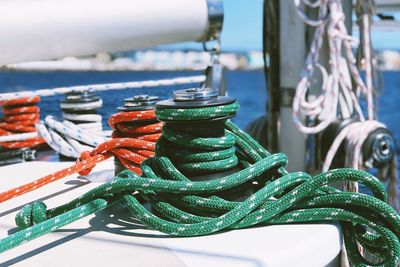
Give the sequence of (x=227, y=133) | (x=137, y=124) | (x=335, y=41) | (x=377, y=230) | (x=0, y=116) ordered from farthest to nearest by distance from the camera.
Result: (x=335, y=41)
(x=0, y=116)
(x=137, y=124)
(x=227, y=133)
(x=377, y=230)

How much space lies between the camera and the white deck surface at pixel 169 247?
0.74m

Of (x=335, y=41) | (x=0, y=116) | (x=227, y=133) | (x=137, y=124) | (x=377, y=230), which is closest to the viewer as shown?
(x=377, y=230)

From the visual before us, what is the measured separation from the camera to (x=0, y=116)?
6.60 feet

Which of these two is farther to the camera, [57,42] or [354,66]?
[354,66]

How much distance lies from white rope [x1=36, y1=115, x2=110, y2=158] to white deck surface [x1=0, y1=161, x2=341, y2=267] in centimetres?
58

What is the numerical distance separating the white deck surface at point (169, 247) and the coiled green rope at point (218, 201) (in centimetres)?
2

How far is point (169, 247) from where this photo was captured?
788 mm

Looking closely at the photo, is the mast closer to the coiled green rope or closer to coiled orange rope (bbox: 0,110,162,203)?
coiled orange rope (bbox: 0,110,162,203)

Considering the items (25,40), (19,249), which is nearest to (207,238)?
(19,249)

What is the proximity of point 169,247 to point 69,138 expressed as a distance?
31.2 inches

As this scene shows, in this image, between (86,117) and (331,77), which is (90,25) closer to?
(86,117)

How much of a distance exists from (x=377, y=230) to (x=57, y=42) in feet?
2.50

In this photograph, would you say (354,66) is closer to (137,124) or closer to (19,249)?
(137,124)

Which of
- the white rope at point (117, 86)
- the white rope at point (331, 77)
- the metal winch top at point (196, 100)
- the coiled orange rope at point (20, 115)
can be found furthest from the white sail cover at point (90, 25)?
the white rope at point (331, 77)
